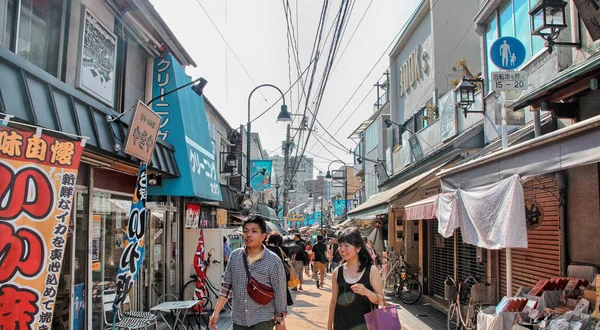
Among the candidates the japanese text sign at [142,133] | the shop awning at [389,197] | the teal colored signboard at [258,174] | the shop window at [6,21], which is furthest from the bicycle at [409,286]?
the teal colored signboard at [258,174]

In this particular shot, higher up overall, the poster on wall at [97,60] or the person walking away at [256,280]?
the poster on wall at [97,60]

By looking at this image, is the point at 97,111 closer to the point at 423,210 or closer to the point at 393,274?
the point at 423,210

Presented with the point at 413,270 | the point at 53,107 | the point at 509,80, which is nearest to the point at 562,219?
the point at 509,80

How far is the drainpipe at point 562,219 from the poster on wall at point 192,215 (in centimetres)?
877

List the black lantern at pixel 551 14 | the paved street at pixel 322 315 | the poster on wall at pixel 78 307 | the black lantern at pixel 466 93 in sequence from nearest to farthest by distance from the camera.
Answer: the poster on wall at pixel 78 307
the black lantern at pixel 551 14
the paved street at pixel 322 315
the black lantern at pixel 466 93

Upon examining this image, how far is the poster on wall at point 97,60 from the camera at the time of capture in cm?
695

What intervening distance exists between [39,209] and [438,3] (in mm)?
17218

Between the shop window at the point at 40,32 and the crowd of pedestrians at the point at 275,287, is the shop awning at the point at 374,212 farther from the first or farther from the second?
the shop window at the point at 40,32

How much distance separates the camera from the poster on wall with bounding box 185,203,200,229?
12257 millimetres

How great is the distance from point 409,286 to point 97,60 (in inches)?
426

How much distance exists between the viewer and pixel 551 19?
7.33m

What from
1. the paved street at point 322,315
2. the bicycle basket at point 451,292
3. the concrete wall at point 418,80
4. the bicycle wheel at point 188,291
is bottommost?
the paved street at point 322,315

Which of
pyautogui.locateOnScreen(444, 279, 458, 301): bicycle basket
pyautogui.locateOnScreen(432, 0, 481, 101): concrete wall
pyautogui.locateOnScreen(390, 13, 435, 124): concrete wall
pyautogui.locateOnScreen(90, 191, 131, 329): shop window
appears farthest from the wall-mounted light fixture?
pyautogui.locateOnScreen(390, 13, 435, 124): concrete wall

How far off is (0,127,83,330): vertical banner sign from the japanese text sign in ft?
8.66
